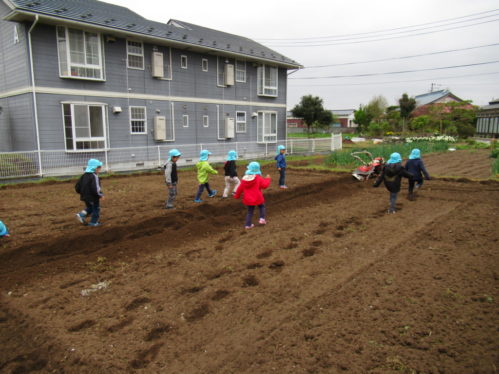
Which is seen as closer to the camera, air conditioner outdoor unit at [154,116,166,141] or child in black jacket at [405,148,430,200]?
child in black jacket at [405,148,430,200]

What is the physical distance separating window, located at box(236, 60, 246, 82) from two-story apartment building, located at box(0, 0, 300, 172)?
59mm

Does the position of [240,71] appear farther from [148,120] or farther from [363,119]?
[363,119]

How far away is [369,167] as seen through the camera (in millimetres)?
13375

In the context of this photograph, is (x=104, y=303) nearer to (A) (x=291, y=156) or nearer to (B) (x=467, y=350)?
(B) (x=467, y=350)

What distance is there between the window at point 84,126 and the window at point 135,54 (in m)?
2.74

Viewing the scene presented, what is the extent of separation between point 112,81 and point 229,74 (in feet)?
24.3

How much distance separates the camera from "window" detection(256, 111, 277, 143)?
24.2m

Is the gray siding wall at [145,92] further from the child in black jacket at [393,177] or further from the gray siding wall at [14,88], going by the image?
the child in black jacket at [393,177]

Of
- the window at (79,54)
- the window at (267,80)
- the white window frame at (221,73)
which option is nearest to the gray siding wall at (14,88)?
the window at (79,54)

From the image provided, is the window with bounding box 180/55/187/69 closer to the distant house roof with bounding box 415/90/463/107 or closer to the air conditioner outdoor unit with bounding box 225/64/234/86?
the air conditioner outdoor unit with bounding box 225/64/234/86

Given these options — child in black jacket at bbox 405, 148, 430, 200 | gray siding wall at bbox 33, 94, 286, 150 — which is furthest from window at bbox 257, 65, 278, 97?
child in black jacket at bbox 405, 148, 430, 200

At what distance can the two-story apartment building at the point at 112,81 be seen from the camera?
14445 millimetres

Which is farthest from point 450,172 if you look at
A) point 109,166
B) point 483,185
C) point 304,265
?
point 109,166

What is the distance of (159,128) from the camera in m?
18.3
